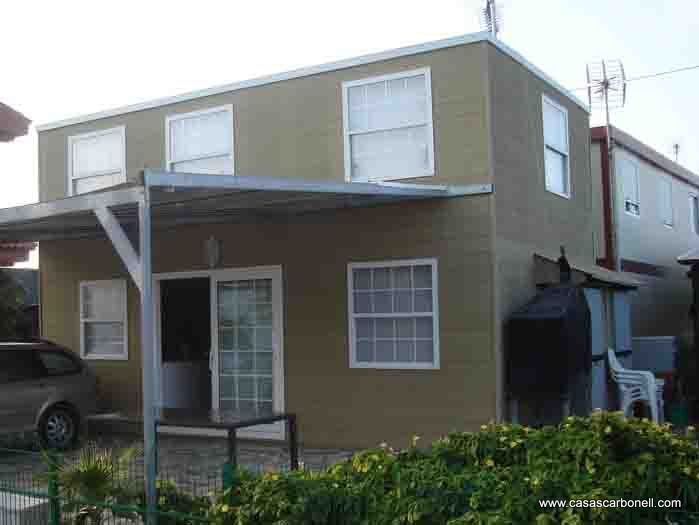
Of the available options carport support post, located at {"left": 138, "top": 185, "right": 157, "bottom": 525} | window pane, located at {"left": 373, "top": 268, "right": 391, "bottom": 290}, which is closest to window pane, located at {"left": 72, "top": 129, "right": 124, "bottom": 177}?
window pane, located at {"left": 373, "top": 268, "right": 391, "bottom": 290}

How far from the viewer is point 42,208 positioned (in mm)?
8148

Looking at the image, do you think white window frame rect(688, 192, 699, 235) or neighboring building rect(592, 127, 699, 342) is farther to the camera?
white window frame rect(688, 192, 699, 235)

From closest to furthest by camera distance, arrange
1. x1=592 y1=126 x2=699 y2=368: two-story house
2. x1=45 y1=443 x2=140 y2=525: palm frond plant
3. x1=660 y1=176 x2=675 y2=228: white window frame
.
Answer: x1=45 y1=443 x2=140 y2=525: palm frond plant, x1=592 y1=126 x2=699 y2=368: two-story house, x1=660 y1=176 x2=675 y2=228: white window frame

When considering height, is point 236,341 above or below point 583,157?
below

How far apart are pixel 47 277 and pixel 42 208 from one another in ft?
20.3

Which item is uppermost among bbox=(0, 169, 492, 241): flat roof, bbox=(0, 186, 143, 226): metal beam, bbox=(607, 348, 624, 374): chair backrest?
bbox=(0, 169, 492, 241): flat roof

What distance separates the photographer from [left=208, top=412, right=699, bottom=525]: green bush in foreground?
4.33 meters

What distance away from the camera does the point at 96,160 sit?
44.7 ft

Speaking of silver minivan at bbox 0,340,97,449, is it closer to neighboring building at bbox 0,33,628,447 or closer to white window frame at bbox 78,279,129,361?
white window frame at bbox 78,279,129,361

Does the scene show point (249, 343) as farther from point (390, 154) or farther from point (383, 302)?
point (390, 154)

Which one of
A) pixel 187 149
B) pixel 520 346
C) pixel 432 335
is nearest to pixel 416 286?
pixel 432 335

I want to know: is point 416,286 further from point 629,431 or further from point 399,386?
point 629,431

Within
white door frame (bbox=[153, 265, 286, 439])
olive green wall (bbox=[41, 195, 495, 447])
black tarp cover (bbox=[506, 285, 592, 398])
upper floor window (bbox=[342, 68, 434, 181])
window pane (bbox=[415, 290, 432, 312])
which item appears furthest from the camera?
white door frame (bbox=[153, 265, 286, 439])

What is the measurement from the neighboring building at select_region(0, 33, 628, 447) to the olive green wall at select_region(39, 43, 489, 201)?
0.02 meters
